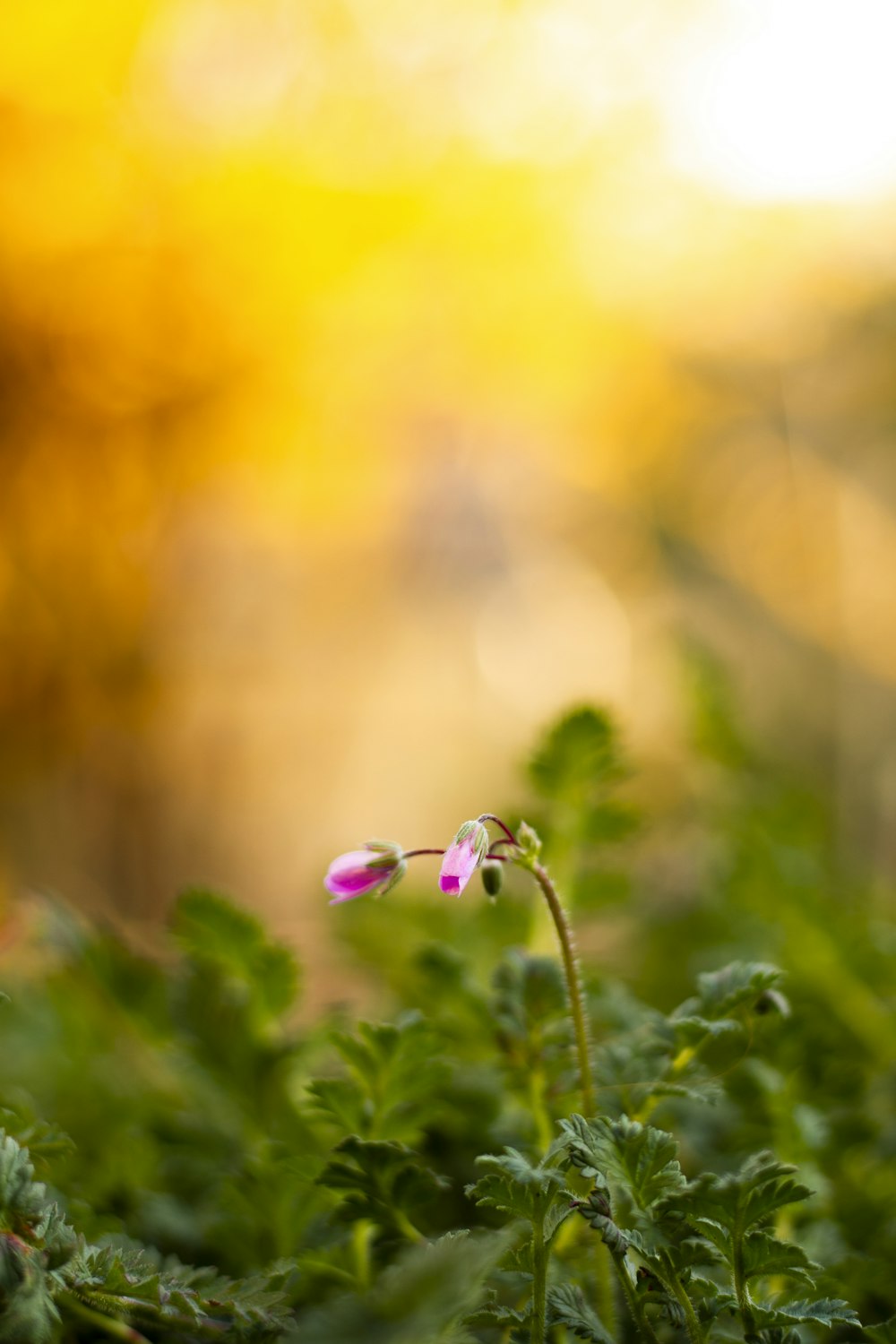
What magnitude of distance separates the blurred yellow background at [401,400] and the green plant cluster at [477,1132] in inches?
15.4

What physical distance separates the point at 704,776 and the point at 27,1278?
0.78 meters

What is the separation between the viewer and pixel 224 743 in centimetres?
221

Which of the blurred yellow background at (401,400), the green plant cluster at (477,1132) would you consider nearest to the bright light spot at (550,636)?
the blurred yellow background at (401,400)

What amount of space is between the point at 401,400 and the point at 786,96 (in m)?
0.96

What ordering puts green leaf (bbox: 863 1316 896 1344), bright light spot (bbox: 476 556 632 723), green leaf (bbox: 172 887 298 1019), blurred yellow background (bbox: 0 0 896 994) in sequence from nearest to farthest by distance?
green leaf (bbox: 863 1316 896 1344) → green leaf (bbox: 172 887 298 1019) → blurred yellow background (bbox: 0 0 896 994) → bright light spot (bbox: 476 556 632 723)

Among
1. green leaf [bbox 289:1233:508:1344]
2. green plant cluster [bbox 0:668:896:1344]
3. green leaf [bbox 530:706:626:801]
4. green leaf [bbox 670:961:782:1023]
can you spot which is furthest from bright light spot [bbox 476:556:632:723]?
green leaf [bbox 289:1233:508:1344]

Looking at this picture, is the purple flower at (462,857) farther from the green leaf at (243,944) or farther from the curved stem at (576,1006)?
the green leaf at (243,944)

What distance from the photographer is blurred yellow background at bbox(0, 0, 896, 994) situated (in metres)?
1.69

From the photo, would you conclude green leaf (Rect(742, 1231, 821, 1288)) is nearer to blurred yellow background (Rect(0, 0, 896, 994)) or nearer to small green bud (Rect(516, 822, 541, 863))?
small green bud (Rect(516, 822, 541, 863))

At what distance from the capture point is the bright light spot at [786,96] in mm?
1796

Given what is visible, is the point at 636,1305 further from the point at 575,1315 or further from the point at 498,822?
the point at 498,822

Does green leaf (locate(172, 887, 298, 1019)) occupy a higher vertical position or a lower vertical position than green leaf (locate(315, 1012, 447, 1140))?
higher

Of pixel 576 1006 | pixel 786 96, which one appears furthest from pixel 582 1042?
pixel 786 96

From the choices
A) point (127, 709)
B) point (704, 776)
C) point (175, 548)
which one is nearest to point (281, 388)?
point (175, 548)
